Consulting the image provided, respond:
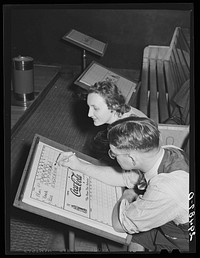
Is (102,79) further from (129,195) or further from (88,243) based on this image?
(88,243)

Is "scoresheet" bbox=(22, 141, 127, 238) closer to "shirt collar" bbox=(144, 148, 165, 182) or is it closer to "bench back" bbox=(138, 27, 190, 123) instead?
"shirt collar" bbox=(144, 148, 165, 182)

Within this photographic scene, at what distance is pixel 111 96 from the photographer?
1.08m

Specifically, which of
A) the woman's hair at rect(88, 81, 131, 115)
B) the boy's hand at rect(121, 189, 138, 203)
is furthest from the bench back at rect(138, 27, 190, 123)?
the boy's hand at rect(121, 189, 138, 203)

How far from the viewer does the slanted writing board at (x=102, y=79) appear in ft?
3.97

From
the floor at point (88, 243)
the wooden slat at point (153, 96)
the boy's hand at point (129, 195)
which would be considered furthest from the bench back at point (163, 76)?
the floor at point (88, 243)

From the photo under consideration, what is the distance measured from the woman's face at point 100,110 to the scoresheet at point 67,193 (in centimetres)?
15

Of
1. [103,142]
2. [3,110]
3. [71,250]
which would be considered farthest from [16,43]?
[71,250]

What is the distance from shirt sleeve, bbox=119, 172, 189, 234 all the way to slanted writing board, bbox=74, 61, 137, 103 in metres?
0.33

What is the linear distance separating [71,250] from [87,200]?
0.20m

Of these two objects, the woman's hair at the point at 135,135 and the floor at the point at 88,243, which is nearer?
the woman's hair at the point at 135,135

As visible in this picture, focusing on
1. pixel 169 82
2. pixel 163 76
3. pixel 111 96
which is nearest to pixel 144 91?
pixel 169 82

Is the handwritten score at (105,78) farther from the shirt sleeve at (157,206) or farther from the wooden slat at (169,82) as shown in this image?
the shirt sleeve at (157,206)

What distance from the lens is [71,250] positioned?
3.63 feet

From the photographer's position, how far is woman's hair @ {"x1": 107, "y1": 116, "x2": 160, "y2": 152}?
0.90m
